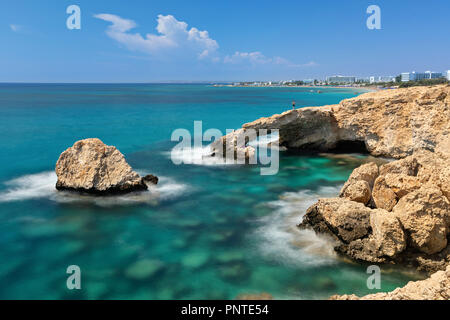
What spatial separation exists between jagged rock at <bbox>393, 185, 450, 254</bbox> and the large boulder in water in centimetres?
922

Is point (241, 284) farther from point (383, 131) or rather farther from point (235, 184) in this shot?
point (383, 131)

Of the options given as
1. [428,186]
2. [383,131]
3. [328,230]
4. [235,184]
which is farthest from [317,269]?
[383,131]

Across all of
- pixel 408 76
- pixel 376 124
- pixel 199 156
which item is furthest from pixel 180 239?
pixel 408 76

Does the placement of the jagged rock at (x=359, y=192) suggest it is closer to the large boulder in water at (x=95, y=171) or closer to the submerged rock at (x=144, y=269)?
the submerged rock at (x=144, y=269)

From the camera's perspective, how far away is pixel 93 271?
8398 millimetres

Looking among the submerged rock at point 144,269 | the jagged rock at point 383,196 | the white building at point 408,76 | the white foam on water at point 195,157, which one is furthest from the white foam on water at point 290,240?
the white building at point 408,76

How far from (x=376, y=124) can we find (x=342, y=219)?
451 inches

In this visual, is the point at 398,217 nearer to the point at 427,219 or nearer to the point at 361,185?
the point at 427,219

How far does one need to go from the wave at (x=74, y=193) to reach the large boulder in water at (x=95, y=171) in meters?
0.30

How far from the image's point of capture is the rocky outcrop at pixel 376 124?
1708cm

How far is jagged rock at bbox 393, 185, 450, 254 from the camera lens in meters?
8.08

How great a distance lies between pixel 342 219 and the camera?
8992 millimetres

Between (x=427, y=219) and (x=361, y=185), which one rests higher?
(x=361, y=185)

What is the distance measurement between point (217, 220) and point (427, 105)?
1285 centimetres
